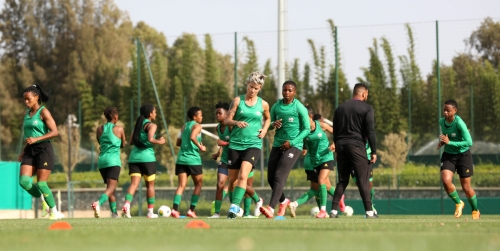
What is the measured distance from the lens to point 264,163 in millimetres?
30516

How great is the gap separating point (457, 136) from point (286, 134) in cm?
356

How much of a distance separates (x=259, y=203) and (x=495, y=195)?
11368 mm

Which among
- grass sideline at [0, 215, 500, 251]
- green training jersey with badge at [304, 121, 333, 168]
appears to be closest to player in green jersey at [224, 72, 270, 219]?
green training jersey with badge at [304, 121, 333, 168]

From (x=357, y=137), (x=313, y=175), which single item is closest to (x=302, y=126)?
(x=357, y=137)

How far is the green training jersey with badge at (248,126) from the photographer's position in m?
13.1

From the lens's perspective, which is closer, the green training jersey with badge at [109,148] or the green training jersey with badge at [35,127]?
the green training jersey with badge at [35,127]

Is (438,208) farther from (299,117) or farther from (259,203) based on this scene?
(299,117)

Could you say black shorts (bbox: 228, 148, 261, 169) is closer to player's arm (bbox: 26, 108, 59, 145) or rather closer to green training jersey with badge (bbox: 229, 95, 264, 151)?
green training jersey with badge (bbox: 229, 95, 264, 151)

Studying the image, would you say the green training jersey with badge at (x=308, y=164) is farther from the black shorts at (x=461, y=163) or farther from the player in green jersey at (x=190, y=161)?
the black shorts at (x=461, y=163)

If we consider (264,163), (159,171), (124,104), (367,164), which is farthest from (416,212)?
(159,171)

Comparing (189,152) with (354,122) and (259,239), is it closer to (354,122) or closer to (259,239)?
(354,122)

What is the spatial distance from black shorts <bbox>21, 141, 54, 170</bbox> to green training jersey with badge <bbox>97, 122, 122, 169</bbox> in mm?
2775

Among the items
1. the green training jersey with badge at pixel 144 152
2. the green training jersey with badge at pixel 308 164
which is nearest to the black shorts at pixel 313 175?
the green training jersey with badge at pixel 308 164

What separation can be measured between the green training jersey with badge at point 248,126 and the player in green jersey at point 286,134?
0.37m
